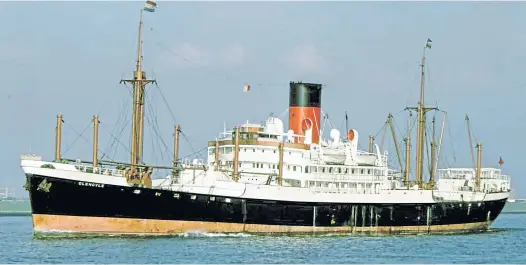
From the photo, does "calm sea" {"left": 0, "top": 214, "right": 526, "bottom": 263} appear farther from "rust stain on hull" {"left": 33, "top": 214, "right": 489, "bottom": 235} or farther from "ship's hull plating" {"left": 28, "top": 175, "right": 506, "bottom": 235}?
"ship's hull plating" {"left": 28, "top": 175, "right": 506, "bottom": 235}

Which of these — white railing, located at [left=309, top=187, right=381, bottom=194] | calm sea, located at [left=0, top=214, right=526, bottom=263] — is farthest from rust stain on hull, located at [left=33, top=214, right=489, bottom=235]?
white railing, located at [left=309, top=187, right=381, bottom=194]

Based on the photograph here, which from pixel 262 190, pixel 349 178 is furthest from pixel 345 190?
pixel 262 190

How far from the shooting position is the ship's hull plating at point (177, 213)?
48.6 meters

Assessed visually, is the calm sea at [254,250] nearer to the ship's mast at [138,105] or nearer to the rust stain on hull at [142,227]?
the rust stain on hull at [142,227]

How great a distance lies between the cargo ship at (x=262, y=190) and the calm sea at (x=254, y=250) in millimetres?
1154

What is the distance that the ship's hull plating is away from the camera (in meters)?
48.6

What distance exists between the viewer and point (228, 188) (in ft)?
169

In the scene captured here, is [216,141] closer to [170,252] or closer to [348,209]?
[348,209]

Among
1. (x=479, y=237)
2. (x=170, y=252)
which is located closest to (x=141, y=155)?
(x=170, y=252)

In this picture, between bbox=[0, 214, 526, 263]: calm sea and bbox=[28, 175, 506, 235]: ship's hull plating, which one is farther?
bbox=[28, 175, 506, 235]: ship's hull plating

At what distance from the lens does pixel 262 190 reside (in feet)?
171

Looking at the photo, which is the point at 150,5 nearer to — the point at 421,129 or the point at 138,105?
the point at 138,105

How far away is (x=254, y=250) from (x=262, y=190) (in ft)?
23.5

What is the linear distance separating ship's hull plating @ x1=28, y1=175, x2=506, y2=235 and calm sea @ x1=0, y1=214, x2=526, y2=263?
2.82 feet
